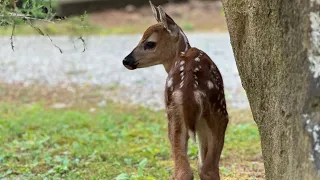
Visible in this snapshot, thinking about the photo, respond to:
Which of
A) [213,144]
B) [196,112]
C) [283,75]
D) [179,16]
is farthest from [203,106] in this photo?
[179,16]

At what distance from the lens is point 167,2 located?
19328mm

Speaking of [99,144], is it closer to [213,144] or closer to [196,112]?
[213,144]

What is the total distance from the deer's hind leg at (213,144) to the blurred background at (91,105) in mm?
1144

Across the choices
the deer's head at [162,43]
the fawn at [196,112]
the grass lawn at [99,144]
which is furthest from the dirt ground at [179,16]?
the fawn at [196,112]

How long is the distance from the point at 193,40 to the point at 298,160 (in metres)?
11.3

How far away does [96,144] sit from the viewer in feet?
24.5

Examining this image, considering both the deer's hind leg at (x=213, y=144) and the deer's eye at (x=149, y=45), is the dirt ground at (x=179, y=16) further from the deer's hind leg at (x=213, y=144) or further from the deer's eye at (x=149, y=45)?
the deer's hind leg at (x=213, y=144)

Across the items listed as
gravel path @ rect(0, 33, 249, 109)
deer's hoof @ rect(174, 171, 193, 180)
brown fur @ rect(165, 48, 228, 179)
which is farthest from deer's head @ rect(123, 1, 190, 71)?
gravel path @ rect(0, 33, 249, 109)

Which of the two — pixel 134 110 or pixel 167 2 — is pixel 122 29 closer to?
pixel 167 2

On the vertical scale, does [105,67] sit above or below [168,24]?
below

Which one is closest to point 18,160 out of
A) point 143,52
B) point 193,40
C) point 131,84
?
point 143,52

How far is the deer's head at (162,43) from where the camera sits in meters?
5.50

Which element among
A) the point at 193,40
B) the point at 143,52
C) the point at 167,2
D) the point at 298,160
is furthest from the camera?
the point at 167,2

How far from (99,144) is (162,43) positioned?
2252 millimetres
